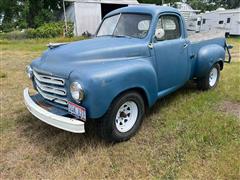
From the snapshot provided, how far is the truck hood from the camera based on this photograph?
3.36 m

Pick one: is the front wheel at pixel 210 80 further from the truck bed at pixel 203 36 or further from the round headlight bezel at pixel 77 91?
the round headlight bezel at pixel 77 91

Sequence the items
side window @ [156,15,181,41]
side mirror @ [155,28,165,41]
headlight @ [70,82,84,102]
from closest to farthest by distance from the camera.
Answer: headlight @ [70,82,84,102], side mirror @ [155,28,165,41], side window @ [156,15,181,41]

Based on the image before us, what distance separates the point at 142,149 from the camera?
345cm

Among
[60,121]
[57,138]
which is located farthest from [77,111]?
[57,138]

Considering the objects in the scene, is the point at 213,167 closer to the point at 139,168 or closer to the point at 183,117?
Answer: the point at 139,168

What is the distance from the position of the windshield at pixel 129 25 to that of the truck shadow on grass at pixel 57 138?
153cm

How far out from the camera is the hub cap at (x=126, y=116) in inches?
140

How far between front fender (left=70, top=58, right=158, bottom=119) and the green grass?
69 centimetres

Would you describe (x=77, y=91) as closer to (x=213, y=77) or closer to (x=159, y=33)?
(x=159, y=33)

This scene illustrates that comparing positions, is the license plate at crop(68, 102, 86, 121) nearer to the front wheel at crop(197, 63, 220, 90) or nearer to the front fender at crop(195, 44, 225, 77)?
the front fender at crop(195, 44, 225, 77)

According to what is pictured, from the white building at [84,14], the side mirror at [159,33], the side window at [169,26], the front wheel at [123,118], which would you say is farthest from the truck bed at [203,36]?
the white building at [84,14]

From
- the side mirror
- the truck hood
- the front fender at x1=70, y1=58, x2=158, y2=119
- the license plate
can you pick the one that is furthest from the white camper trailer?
the license plate

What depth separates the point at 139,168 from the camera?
3037mm

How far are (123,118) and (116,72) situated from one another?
803mm
